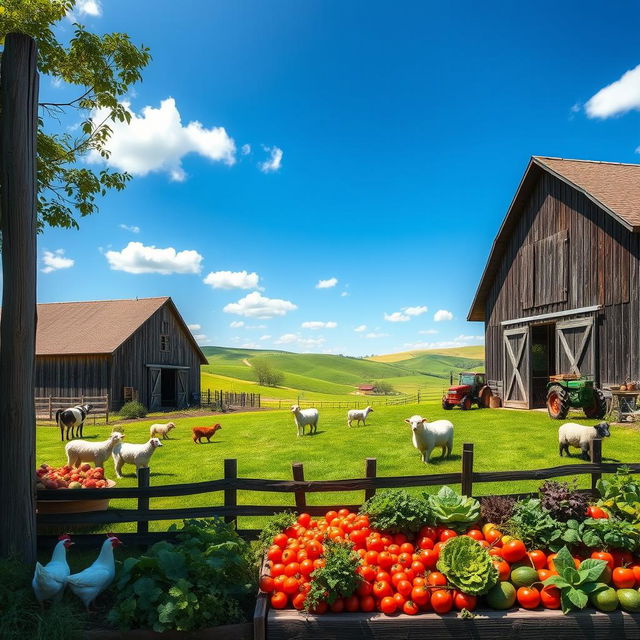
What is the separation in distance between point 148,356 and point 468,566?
3261 cm

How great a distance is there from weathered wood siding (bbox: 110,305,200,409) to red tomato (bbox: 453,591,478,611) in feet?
98.9

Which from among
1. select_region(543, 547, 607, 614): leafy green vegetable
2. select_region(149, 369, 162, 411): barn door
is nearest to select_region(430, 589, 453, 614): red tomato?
select_region(543, 547, 607, 614): leafy green vegetable

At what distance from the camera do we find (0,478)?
213 inches

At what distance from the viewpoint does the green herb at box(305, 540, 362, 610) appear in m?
4.67

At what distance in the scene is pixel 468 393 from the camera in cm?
2414

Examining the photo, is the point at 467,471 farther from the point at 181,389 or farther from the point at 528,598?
the point at 181,389

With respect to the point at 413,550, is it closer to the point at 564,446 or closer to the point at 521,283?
A: the point at 564,446

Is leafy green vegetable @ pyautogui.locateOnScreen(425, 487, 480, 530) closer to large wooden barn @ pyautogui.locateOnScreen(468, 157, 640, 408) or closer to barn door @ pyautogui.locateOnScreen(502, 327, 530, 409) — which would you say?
large wooden barn @ pyautogui.locateOnScreen(468, 157, 640, 408)

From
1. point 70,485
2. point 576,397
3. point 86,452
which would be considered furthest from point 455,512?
point 576,397

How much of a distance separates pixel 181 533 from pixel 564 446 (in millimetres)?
9934

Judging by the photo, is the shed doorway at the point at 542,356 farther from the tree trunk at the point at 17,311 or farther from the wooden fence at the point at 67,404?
the wooden fence at the point at 67,404

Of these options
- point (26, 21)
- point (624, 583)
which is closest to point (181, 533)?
point (624, 583)

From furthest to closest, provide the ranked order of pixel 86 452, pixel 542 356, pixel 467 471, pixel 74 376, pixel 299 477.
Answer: pixel 74 376 < pixel 542 356 < pixel 86 452 < pixel 467 471 < pixel 299 477

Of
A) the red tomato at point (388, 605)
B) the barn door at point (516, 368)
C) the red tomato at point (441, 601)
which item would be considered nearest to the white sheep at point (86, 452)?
the red tomato at point (388, 605)
